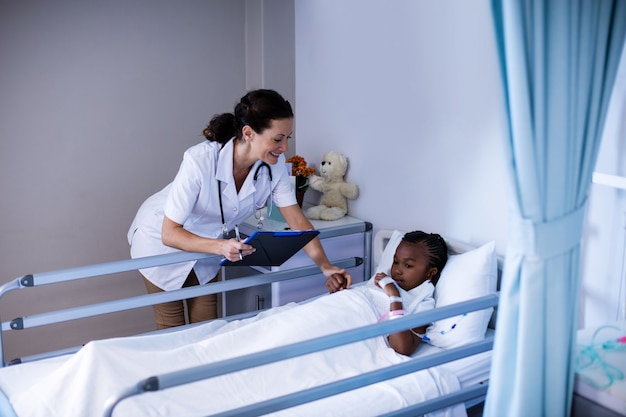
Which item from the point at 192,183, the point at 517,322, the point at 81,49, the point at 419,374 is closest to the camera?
the point at 517,322

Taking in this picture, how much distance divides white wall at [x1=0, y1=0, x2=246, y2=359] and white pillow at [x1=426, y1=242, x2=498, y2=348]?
6.38 ft

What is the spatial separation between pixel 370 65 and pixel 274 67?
101 centimetres

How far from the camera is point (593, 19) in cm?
152

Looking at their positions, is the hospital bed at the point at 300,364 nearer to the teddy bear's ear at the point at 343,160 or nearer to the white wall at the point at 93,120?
the teddy bear's ear at the point at 343,160

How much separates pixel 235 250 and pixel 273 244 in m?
0.13

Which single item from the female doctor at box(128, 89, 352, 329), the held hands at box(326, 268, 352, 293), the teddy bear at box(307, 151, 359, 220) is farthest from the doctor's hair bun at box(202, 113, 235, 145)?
the teddy bear at box(307, 151, 359, 220)

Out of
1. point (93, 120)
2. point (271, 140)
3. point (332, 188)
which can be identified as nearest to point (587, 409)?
point (271, 140)

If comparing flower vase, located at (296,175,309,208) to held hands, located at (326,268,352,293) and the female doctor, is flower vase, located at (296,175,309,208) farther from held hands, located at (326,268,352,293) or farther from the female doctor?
held hands, located at (326,268,352,293)

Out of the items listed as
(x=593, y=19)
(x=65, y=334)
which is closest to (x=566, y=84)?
(x=593, y=19)

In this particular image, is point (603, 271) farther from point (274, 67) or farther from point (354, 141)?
point (274, 67)

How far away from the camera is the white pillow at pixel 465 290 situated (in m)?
2.43

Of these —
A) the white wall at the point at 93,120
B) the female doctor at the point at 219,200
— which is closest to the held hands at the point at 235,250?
the female doctor at the point at 219,200

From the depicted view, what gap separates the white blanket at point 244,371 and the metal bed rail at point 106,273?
0.14m

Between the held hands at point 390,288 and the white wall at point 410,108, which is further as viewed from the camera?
the white wall at point 410,108
